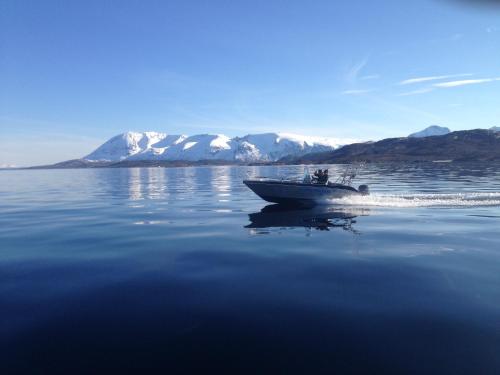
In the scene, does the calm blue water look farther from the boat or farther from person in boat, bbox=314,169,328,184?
person in boat, bbox=314,169,328,184

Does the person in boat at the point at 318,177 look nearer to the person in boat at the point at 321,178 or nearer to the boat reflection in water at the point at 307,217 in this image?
the person in boat at the point at 321,178

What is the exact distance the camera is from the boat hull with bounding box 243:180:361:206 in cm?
2891

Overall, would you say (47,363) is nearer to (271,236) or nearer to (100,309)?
(100,309)

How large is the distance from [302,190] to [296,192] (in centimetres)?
49

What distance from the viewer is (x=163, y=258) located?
14.3m

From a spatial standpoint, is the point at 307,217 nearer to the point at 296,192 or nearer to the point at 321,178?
the point at 296,192

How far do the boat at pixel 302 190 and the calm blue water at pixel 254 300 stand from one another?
9.07 metres

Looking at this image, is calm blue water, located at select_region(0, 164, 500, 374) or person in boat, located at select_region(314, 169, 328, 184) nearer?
calm blue water, located at select_region(0, 164, 500, 374)

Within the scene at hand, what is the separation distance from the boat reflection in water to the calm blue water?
132 centimetres

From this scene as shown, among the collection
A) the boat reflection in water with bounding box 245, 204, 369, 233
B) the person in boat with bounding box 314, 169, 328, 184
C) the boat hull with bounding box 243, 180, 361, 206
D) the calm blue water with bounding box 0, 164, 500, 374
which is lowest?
the boat reflection in water with bounding box 245, 204, 369, 233

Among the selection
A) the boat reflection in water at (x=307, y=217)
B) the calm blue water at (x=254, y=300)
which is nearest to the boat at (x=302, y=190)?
the boat reflection in water at (x=307, y=217)

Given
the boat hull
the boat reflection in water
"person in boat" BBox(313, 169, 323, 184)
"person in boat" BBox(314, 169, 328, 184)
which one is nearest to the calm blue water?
the boat reflection in water

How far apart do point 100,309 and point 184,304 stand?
2.09 meters

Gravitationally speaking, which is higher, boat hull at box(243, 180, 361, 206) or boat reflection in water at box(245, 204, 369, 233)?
boat hull at box(243, 180, 361, 206)
